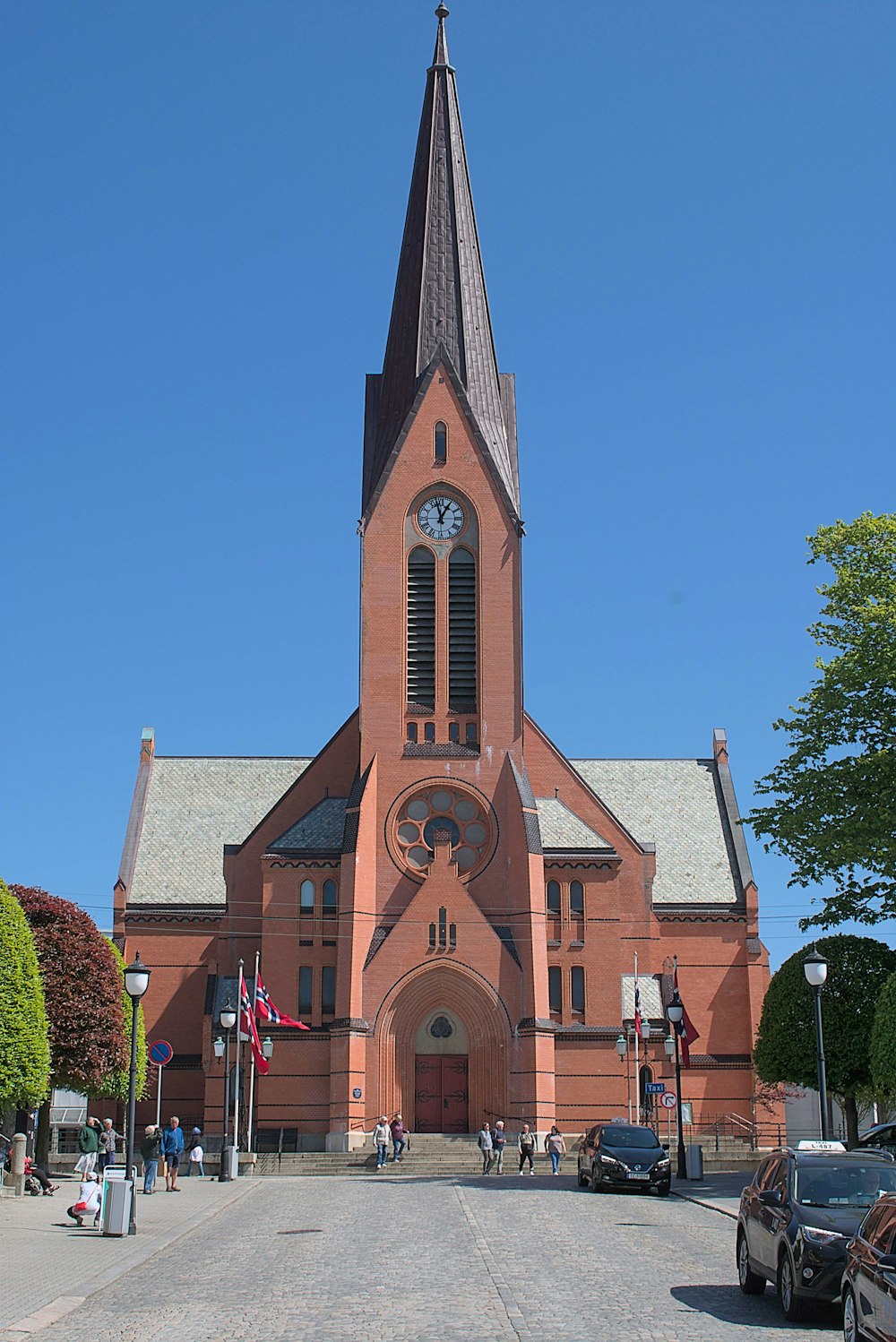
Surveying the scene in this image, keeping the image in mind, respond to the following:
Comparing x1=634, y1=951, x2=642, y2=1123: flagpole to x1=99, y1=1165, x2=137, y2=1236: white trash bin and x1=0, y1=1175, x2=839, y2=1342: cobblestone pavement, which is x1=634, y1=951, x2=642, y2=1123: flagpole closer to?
x1=0, y1=1175, x2=839, y2=1342: cobblestone pavement

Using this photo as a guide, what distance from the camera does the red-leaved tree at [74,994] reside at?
1594 inches

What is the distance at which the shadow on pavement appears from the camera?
1541 centimetres

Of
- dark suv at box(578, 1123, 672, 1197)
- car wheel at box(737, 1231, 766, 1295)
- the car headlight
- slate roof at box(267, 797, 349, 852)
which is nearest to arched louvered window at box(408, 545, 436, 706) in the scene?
slate roof at box(267, 797, 349, 852)

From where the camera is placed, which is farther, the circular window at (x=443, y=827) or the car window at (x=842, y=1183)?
the circular window at (x=443, y=827)

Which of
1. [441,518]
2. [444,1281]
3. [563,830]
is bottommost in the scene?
[444,1281]

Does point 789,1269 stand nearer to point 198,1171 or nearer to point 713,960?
point 198,1171

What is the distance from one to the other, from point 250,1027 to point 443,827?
1209 cm

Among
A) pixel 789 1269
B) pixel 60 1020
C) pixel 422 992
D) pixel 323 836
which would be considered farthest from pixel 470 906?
pixel 789 1269

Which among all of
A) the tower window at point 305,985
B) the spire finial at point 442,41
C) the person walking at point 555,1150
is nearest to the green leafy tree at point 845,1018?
the person walking at point 555,1150

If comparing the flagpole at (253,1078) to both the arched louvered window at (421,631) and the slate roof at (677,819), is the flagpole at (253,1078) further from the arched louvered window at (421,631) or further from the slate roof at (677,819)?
the slate roof at (677,819)

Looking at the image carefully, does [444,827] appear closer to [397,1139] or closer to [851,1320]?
[397,1139]

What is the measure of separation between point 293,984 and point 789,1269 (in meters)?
39.4

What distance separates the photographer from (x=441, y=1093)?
173ft

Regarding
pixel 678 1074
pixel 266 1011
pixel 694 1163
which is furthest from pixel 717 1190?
pixel 266 1011
